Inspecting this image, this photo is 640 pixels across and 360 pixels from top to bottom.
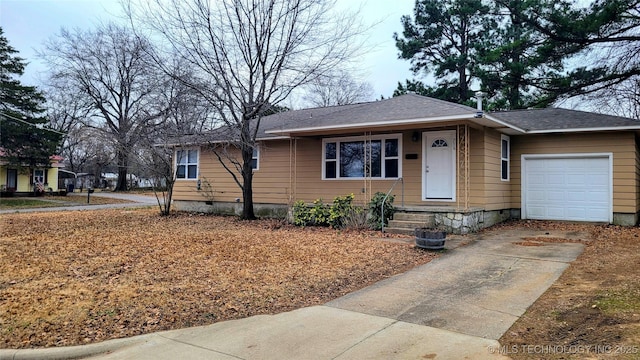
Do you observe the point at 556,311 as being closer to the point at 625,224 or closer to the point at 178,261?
the point at 178,261

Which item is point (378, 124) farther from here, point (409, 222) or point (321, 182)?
point (321, 182)

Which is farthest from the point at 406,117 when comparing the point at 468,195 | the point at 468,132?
the point at 468,195

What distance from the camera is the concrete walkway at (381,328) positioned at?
3.44 metres

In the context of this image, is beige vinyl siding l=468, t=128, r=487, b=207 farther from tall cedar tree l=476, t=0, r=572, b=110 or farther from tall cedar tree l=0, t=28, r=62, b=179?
tall cedar tree l=0, t=28, r=62, b=179

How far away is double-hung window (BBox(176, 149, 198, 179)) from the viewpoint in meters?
16.6

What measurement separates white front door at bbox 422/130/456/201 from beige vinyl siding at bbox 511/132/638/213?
3.19 m

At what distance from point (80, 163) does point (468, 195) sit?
51033mm

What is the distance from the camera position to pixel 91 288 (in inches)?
206

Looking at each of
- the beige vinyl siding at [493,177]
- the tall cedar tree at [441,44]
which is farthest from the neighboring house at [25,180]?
the beige vinyl siding at [493,177]

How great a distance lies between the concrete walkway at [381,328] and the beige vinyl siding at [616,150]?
7.04 m

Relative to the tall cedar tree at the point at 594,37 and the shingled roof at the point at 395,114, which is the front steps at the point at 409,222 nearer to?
the shingled roof at the point at 395,114

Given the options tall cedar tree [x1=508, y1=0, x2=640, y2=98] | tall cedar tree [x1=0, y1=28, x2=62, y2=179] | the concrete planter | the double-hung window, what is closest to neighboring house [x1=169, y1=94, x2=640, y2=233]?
tall cedar tree [x1=508, y1=0, x2=640, y2=98]

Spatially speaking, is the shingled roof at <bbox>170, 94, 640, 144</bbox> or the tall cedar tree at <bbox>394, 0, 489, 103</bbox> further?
the tall cedar tree at <bbox>394, 0, 489, 103</bbox>

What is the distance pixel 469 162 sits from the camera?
1071 cm
